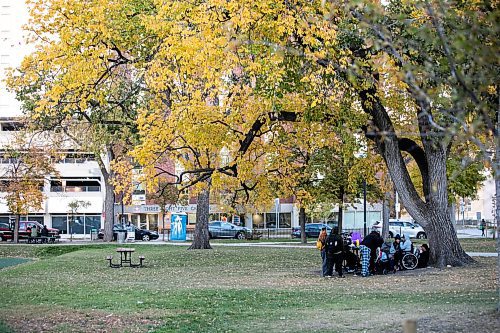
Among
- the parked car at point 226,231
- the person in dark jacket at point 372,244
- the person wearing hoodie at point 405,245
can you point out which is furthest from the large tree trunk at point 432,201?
the parked car at point 226,231

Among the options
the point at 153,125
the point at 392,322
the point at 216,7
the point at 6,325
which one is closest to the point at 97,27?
the point at 153,125

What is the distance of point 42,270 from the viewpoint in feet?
92.2

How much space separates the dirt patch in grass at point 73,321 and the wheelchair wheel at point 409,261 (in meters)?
12.1

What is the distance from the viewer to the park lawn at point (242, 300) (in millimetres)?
13273

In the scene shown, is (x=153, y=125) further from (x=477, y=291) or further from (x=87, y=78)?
(x=477, y=291)

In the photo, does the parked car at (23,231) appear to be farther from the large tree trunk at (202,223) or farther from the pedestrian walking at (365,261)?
the pedestrian walking at (365,261)

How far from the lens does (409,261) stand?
2527 centimetres

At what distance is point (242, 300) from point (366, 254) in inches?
288

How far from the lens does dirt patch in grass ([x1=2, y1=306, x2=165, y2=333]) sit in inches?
520

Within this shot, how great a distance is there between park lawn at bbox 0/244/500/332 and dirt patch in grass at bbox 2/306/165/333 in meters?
0.02

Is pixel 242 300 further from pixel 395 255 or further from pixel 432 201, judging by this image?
pixel 432 201

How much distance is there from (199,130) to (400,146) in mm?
6575

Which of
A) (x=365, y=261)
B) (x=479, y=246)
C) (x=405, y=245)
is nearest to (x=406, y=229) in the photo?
(x=479, y=246)

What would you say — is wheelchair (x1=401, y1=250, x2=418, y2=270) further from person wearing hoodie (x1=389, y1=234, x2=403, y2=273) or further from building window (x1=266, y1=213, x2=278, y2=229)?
building window (x1=266, y1=213, x2=278, y2=229)
